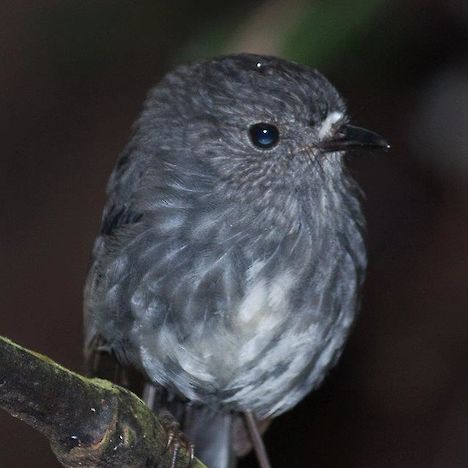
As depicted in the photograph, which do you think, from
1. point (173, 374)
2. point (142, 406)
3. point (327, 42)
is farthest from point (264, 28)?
point (142, 406)

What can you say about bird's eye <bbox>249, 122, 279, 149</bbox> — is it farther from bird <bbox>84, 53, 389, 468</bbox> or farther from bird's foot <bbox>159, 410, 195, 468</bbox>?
bird's foot <bbox>159, 410, 195, 468</bbox>

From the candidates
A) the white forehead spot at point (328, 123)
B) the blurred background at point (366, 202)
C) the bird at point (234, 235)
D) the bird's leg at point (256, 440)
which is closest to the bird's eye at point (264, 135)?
the bird at point (234, 235)

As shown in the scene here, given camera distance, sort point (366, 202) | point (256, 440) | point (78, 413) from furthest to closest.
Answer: point (366, 202) → point (256, 440) → point (78, 413)

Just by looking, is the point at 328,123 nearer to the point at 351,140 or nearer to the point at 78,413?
the point at 351,140

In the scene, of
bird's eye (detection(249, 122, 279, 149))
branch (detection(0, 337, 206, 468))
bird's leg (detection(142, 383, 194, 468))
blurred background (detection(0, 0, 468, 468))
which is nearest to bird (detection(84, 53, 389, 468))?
bird's eye (detection(249, 122, 279, 149))

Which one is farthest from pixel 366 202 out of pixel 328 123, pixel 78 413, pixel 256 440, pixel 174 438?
pixel 78 413

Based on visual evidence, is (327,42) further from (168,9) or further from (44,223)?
(44,223)

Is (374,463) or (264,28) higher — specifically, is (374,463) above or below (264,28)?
below
